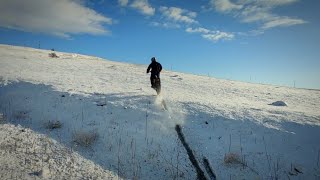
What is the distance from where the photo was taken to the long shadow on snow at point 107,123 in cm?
991

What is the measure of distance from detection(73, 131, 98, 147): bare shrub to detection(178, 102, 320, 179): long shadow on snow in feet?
12.4

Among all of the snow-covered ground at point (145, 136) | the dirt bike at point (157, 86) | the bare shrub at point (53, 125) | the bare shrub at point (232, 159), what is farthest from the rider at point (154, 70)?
the bare shrub at point (232, 159)

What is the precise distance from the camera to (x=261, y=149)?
10992mm

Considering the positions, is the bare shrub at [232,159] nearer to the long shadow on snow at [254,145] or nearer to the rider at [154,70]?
the long shadow on snow at [254,145]

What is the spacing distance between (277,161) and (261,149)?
92 centimetres

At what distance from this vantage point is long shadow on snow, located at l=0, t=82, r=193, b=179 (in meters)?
9.91

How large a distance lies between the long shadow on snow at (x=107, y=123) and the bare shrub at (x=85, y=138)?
0.49 feet

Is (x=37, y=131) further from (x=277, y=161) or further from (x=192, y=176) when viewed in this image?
(x=277, y=161)

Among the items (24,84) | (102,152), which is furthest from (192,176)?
(24,84)

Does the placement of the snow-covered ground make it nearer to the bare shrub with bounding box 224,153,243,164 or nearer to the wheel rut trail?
the bare shrub with bounding box 224,153,243,164

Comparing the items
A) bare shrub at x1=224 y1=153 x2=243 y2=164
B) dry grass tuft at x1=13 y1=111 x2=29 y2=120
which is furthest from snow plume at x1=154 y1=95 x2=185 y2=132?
dry grass tuft at x1=13 y1=111 x2=29 y2=120

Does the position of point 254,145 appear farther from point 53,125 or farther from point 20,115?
point 20,115

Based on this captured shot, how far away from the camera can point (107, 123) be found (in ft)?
40.1

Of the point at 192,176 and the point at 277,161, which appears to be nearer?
the point at 192,176
